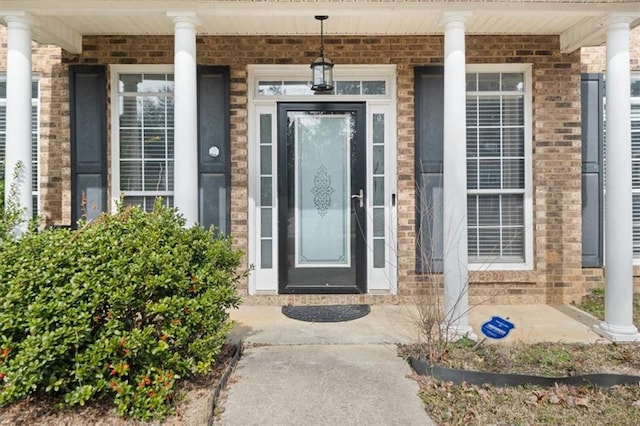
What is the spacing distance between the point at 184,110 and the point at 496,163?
11.5ft

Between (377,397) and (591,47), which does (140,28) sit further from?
(591,47)

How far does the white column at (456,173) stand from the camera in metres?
4.10

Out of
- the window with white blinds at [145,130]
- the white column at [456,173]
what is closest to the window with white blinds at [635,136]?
the white column at [456,173]

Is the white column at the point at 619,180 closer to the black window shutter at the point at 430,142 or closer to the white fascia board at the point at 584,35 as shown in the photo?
the white fascia board at the point at 584,35

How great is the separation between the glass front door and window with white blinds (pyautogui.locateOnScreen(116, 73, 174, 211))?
132 cm

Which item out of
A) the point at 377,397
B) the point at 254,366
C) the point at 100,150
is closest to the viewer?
the point at 377,397

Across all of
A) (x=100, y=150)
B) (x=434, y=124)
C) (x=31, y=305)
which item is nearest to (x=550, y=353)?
(x=434, y=124)

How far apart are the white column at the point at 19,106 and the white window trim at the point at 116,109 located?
104 centimetres

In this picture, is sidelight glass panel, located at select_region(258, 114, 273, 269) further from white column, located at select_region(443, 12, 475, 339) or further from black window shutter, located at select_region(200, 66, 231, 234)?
white column, located at select_region(443, 12, 475, 339)

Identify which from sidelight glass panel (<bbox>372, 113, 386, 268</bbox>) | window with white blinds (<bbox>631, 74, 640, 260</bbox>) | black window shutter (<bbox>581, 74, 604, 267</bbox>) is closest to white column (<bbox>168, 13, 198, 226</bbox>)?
sidelight glass panel (<bbox>372, 113, 386, 268</bbox>)

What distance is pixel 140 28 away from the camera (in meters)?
4.90

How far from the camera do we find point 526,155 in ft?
17.6

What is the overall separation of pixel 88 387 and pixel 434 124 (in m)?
4.22

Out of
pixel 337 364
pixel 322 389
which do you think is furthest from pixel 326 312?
pixel 322 389
